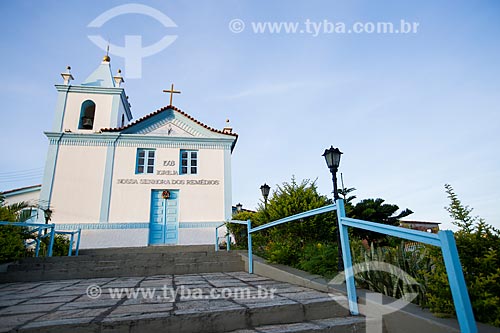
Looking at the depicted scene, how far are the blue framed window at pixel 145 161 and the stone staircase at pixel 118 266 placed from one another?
5.63m

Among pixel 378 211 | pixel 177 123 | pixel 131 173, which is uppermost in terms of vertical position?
pixel 177 123

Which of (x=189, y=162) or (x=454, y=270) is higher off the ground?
(x=189, y=162)

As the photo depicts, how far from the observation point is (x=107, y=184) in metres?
10.7

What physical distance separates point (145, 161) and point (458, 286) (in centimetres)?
1161

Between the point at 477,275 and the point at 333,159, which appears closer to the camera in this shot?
the point at 477,275

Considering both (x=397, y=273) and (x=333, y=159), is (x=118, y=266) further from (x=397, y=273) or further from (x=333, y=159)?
(x=397, y=273)

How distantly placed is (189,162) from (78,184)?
4.55 metres

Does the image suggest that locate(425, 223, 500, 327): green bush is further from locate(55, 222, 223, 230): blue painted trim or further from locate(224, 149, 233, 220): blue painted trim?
locate(55, 222, 223, 230): blue painted trim

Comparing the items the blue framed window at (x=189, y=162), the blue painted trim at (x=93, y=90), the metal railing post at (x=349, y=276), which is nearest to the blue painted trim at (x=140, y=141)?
the blue framed window at (x=189, y=162)

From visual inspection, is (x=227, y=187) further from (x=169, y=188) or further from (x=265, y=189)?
(x=265, y=189)

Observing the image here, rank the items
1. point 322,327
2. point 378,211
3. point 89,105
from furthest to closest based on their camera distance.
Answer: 1. point 89,105
2. point 378,211
3. point 322,327

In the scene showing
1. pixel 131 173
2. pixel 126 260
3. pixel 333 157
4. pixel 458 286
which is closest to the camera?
pixel 458 286

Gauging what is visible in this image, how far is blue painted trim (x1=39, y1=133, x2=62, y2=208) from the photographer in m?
10.2

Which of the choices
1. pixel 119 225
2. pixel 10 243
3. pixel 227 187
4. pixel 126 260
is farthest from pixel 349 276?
pixel 119 225
